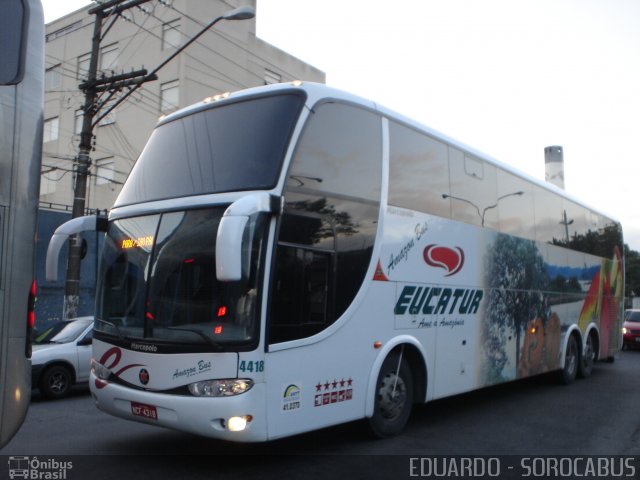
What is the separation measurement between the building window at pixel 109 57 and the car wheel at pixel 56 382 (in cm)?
2342

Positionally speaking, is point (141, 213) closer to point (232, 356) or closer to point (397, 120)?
point (232, 356)

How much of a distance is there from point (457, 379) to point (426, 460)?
2.46 meters

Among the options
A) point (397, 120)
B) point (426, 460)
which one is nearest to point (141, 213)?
point (397, 120)

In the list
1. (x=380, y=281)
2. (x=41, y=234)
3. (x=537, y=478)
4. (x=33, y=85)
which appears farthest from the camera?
(x=41, y=234)

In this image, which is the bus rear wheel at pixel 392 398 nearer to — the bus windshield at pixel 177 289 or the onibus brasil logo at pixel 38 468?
the bus windshield at pixel 177 289

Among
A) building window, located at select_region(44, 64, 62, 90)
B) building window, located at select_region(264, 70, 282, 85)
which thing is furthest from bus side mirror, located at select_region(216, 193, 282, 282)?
building window, located at select_region(44, 64, 62, 90)

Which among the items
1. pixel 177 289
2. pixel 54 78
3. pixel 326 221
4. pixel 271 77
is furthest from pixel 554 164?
pixel 177 289

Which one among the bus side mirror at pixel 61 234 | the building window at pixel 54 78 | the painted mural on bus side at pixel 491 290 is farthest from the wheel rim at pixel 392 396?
the building window at pixel 54 78

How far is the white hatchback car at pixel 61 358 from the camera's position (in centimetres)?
1105

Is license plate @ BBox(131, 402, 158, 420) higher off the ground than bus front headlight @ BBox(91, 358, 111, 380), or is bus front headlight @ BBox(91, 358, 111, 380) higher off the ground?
bus front headlight @ BBox(91, 358, 111, 380)

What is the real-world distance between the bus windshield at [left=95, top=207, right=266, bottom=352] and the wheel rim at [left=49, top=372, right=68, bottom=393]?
188 inches

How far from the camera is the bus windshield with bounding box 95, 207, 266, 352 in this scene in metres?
5.99

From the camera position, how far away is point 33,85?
4.48 metres

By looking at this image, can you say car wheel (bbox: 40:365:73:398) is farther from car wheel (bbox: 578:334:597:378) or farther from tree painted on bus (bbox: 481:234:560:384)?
car wheel (bbox: 578:334:597:378)
